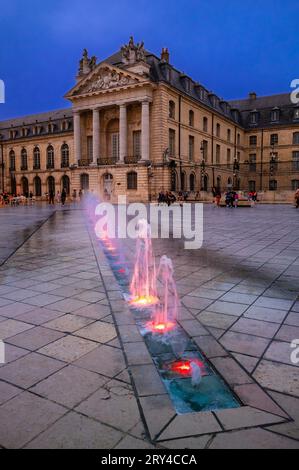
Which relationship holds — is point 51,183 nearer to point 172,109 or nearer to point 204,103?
point 172,109

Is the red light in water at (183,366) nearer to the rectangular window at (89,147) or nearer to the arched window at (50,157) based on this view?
the rectangular window at (89,147)

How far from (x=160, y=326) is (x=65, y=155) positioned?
5544 centimetres

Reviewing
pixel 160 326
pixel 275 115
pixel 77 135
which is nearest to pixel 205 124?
pixel 275 115

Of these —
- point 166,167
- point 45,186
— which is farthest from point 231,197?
point 45,186

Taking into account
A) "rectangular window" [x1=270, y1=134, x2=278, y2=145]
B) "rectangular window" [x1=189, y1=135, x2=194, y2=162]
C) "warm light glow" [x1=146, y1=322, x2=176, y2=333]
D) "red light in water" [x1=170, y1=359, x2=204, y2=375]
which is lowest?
"red light in water" [x1=170, y1=359, x2=204, y2=375]

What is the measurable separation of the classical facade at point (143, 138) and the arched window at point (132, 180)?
0.39 feet

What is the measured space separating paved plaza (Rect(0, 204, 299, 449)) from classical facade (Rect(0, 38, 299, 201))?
104 ft

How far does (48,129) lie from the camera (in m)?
58.8

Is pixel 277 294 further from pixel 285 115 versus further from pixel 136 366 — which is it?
pixel 285 115

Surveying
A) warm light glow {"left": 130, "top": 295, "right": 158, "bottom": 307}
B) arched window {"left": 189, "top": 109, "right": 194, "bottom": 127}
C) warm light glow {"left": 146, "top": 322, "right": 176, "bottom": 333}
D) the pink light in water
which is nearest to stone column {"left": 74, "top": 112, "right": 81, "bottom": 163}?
arched window {"left": 189, "top": 109, "right": 194, "bottom": 127}

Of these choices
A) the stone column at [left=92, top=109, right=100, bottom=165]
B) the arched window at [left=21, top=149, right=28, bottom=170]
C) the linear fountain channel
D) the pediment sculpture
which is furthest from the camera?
the arched window at [left=21, top=149, right=28, bottom=170]

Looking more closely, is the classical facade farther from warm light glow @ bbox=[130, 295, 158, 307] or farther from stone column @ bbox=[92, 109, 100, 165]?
warm light glow @ bbox=[130, 295, 158, 307]

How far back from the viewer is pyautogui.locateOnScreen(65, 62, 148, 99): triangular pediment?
133ft

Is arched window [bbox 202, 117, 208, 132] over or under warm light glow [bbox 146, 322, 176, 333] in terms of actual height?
over
